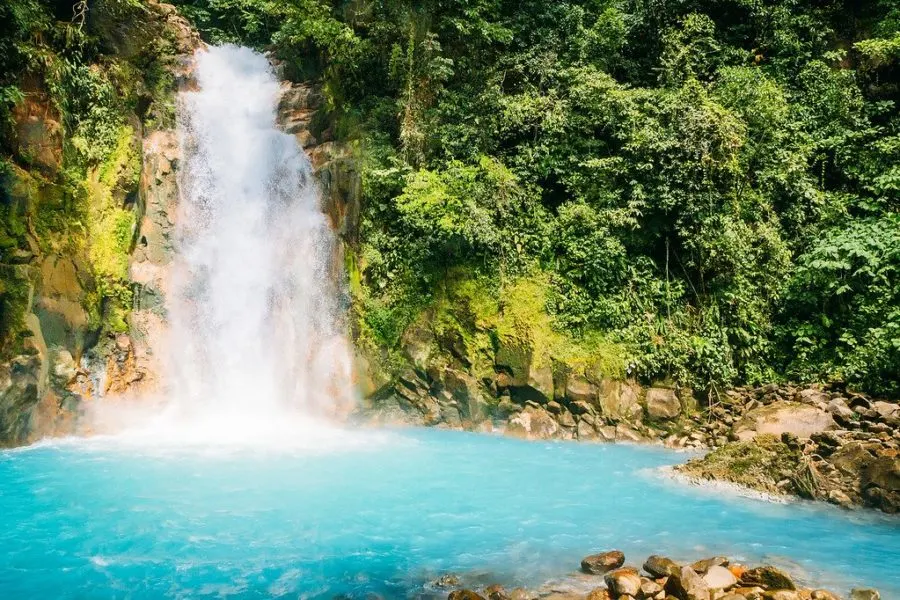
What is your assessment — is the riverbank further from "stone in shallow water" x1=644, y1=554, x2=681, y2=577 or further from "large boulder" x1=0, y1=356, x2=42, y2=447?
"large boulder" x1=0, y1=356, x2=42, y2=447

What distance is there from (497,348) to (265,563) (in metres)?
8.30

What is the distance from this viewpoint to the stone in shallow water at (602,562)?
18.3 ft

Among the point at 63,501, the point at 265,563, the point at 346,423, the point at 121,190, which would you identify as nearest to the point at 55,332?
the point at 121,190

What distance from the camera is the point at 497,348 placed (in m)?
13.4

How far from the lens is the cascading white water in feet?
42.4

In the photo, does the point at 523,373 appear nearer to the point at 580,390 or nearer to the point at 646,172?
the point at 580,390

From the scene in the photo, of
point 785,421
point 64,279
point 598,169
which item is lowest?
point 785,421

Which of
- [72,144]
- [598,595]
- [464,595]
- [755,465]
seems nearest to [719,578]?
[598,595]

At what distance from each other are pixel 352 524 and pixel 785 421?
8106 mm

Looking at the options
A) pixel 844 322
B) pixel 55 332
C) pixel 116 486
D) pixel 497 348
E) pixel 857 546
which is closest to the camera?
pixel 857 546

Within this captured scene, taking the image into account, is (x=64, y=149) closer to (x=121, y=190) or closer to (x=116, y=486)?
(x=121, y=190)

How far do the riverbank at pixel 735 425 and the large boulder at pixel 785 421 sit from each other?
0.7 inches

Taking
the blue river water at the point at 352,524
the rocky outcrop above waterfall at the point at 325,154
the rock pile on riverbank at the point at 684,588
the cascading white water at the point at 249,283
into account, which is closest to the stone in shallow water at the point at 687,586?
the rock pile on riverbank at the point at 684,588

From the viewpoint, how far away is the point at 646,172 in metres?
13.6
